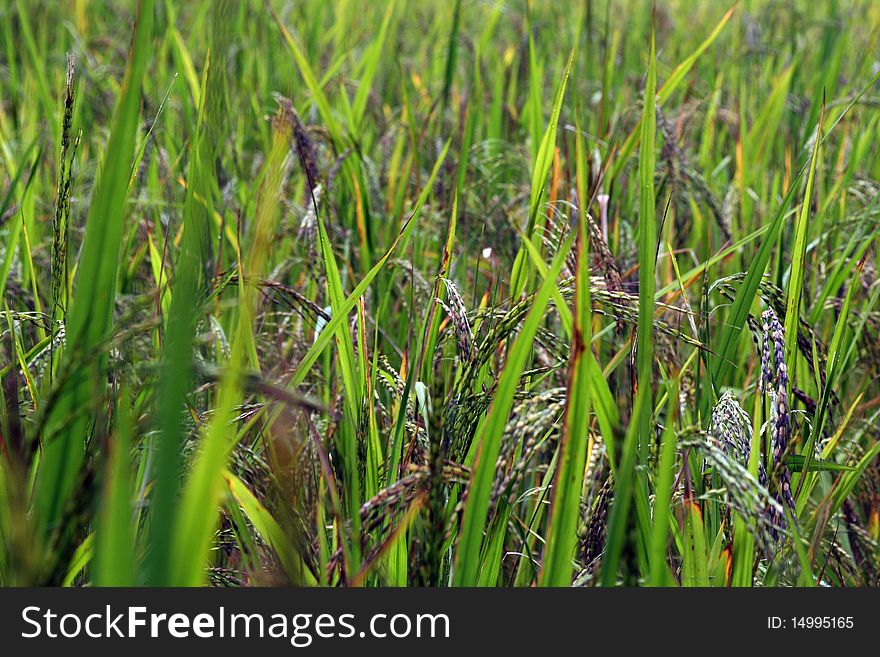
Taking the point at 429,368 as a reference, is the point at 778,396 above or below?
below

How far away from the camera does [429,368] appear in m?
0.95

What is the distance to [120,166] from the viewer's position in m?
0.58

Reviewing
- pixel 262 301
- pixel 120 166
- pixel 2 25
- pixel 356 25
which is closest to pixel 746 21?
pixel 356 25

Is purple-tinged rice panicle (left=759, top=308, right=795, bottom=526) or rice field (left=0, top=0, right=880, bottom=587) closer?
rice field (left=0, top=0, right=880, bottom=587)

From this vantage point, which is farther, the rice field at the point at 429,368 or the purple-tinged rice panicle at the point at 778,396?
the purple-tinged rice panicle at the point at 778,396

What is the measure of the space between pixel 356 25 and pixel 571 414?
11.6 ft

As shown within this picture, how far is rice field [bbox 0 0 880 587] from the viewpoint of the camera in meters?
0.56

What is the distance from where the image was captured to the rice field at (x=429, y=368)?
555 millimetres

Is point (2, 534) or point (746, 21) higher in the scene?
point (746, 21)

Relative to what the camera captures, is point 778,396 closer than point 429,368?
Yes

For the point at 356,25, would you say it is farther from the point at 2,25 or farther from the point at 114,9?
the point at 2,25

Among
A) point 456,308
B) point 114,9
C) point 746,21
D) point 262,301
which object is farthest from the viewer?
point 114,9
